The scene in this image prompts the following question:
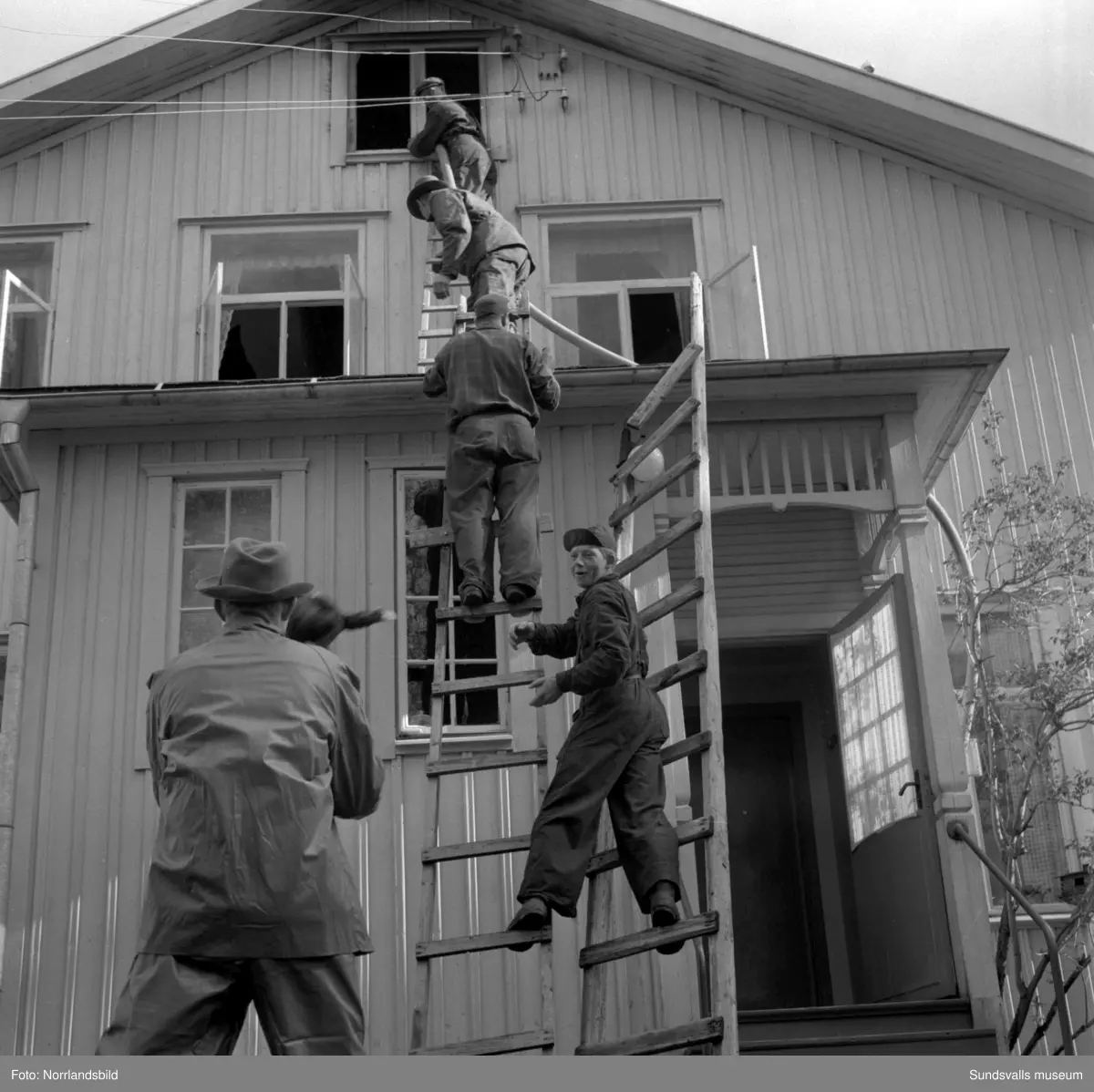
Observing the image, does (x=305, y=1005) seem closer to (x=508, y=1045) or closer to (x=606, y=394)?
(x=508, y=1045)

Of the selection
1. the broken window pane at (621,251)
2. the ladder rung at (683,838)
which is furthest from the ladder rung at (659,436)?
the broken window pane at (621,251)

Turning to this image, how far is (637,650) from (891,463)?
128 inches

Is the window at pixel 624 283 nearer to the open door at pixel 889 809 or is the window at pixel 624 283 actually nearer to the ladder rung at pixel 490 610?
the open door at pixel 889 809

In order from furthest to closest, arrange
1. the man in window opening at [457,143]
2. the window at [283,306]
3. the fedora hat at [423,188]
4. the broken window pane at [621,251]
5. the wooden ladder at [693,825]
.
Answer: the broken window pane at [621,251] < the window at [283,306] < the man in window opening at [457,143] < the fedora hat at [423,188] < the wooden ladder at [693,825]


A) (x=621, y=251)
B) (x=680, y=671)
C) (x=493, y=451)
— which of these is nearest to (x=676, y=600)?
(x=680, y=671)

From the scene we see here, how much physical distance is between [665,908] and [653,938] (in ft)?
0.48

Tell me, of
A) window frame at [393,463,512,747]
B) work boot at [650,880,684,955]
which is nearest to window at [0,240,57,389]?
window frame at [393,463,512,747]

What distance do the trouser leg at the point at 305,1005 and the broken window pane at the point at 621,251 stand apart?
8.80 metres

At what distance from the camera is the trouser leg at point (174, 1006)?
4137 mm

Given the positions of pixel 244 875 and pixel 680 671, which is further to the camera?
pixel 680 671

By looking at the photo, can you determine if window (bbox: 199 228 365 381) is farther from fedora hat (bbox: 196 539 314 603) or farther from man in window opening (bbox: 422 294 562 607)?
fedora hat (bbox: 196 539 314 603)

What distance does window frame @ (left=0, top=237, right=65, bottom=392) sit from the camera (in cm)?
1176

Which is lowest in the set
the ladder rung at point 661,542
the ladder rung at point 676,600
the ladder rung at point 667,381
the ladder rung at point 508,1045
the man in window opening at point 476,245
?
the ladder rung at point 508,1045

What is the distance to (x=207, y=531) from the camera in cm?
948
